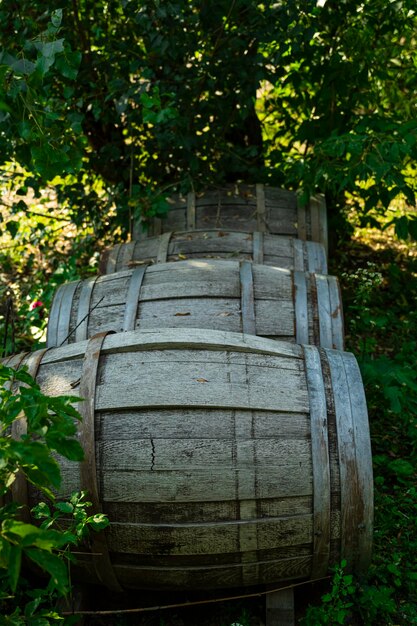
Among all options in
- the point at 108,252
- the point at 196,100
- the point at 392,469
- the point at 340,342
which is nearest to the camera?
the point at 340,342

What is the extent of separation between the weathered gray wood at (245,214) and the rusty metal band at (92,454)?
2.13 meters

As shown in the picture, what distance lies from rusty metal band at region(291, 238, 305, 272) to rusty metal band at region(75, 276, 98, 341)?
1215 millimetres

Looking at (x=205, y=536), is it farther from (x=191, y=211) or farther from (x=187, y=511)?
(x=191, y=211)

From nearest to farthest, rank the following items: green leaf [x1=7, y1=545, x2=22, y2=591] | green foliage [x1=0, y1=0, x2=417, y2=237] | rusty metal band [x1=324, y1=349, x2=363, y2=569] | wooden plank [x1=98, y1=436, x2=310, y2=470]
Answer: green leaf [x1=7, y1=545, x2=22, y2=591] → wooden plank [x1=98, y1=436, x2=310, y2=470] → rusty metal band [x1=324, y1=349, x2=363, y2=569] → green foliage [x1=0, y1=0, x2=417, y2=237]

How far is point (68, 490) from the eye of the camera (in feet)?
7.88

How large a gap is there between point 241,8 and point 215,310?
2318mm

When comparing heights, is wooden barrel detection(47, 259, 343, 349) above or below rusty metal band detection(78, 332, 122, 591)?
above

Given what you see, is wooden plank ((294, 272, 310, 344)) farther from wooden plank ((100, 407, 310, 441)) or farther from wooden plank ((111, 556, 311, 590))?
wooden plank ((111, 556, 311, 590))

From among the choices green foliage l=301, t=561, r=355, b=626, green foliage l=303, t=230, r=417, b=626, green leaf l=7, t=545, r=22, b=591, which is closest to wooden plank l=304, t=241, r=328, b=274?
green foliage l=303, t=230, r=417, b=626

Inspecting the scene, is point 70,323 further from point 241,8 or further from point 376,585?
point 241,8

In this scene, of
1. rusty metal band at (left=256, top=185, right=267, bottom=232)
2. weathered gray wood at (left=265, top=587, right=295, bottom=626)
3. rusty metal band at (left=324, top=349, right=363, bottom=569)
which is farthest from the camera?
rusty metal band at (left=256, top=185, right=267, bottom=232)

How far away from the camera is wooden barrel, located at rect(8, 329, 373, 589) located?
7.70 feet

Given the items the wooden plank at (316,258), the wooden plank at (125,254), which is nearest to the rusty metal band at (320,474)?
the wooden plank at (316,258)

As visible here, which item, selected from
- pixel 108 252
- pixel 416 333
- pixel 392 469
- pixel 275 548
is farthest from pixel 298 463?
pixel 416 333
